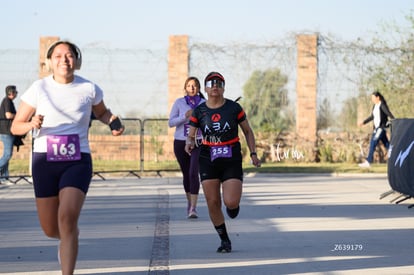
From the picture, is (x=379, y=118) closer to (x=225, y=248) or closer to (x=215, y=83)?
(x=215, y=83)

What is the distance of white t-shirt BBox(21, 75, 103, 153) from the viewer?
8.05 metres

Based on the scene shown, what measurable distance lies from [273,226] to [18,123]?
17.5 ft

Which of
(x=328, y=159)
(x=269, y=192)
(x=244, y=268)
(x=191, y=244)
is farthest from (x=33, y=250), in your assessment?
(x=328, y=159)

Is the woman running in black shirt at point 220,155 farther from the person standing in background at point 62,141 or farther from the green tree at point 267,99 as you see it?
the green tree at point 267,99

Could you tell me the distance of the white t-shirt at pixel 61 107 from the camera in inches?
317

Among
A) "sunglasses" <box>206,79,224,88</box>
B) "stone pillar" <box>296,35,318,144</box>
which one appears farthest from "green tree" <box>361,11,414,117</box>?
"sunglasses" <box>206,79,224,88</box>

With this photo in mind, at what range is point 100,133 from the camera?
2550 cm

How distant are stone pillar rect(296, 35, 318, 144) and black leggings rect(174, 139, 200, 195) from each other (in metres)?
14.8

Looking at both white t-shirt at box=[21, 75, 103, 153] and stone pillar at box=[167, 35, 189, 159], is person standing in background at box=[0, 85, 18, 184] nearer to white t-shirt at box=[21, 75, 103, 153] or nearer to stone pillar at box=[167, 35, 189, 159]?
stone pillar at box=[167, 35, 189, 159]

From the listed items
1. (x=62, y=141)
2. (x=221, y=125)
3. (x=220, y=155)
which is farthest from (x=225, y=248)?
(x=62, y=141)

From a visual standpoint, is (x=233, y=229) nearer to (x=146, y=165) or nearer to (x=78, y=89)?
(x=78, y=89)

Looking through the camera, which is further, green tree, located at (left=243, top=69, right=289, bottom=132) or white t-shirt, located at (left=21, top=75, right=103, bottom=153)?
green tree, located at (left=243, top=69, right=289, bottom=132)

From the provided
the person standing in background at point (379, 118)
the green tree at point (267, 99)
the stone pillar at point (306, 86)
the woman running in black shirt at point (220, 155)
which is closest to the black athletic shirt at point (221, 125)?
the woman running in black shirt at point (220, 155)

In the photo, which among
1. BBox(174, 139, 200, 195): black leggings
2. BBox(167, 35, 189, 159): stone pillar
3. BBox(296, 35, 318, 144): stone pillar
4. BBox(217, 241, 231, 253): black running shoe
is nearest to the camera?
BBox(217, 241, 231, 253): black running shoe
